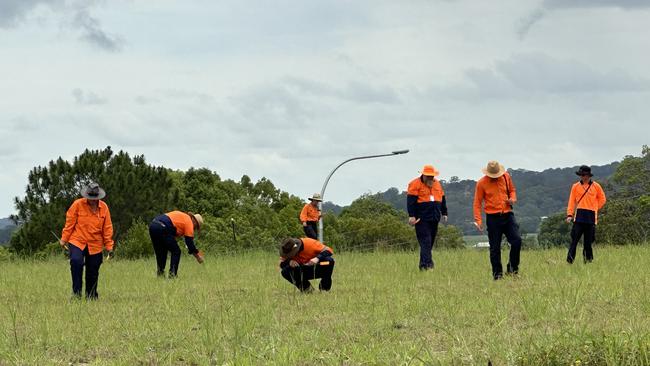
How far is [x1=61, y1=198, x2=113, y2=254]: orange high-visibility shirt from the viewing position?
1338 cm

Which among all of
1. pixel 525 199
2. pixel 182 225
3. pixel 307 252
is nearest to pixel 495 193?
pixel 307 252

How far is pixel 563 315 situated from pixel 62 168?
169 feet

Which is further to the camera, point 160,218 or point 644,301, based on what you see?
point 160,218

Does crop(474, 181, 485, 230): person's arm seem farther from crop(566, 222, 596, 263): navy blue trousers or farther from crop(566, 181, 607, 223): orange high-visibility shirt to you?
crop(566, 222, 596, 263): navy blue trousers

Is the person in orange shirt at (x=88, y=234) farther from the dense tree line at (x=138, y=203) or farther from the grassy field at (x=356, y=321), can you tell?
the dense tree line at (x=138, y=203)

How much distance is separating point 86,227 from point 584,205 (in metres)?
8.22

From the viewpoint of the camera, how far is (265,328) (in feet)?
30.2

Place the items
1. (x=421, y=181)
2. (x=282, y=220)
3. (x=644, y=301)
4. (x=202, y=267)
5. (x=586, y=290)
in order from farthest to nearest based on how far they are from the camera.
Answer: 1. (x=282, y=220)
2. (x=202, y=267)
3. (x=421, y=181)
4. (x=586, y=290)
5. (x=644, y=301)

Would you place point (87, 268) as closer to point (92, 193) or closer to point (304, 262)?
point (92, 193)

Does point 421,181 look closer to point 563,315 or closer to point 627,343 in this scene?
point 563,315

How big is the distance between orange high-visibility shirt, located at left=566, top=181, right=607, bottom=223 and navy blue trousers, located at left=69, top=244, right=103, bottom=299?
7.85m

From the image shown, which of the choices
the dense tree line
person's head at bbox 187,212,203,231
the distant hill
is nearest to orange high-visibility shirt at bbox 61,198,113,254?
person's head at bbox 187,212,203,231

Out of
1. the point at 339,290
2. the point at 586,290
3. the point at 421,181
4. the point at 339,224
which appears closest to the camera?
the point at 586,290

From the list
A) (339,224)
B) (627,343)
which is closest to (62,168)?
(339,224)
